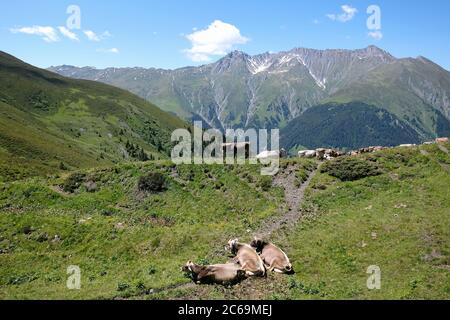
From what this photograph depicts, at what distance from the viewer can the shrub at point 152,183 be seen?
→ 44.5 m

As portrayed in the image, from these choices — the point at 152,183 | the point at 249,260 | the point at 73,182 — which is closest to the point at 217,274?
the point at 249,260

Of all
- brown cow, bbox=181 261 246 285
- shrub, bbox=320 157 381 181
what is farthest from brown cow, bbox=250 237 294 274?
shrub, bbox=320 157 381 181

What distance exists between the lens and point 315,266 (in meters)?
23.7

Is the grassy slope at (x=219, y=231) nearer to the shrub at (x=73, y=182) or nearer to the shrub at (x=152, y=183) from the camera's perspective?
the shrub at (x=152, y=183)

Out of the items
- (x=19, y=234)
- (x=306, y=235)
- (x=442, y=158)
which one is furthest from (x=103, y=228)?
(x=442, y=158)

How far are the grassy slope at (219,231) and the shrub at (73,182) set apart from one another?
120 centimetres

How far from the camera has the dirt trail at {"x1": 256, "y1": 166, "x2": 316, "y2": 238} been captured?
1234 inches

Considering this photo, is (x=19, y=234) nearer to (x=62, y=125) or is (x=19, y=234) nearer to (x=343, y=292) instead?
(x=343, y=292)

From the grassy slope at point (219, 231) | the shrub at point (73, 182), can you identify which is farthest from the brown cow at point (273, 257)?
the shrub at point (73, 182)

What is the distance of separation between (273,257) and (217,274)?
14.1 ft

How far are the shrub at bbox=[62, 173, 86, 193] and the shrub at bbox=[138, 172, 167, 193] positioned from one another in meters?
8.28

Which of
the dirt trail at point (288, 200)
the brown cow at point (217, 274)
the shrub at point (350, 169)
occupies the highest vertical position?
the shrub at point (350, 169)

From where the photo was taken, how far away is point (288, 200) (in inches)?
1550
